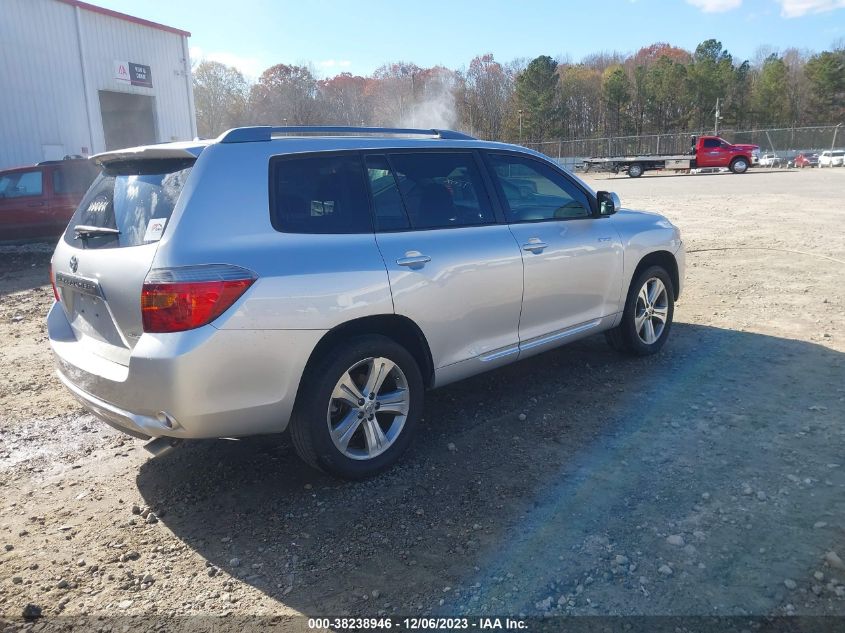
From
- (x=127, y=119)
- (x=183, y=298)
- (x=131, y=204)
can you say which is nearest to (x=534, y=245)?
(x=183, y=298)

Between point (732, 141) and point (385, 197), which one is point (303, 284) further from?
point (732, 141)

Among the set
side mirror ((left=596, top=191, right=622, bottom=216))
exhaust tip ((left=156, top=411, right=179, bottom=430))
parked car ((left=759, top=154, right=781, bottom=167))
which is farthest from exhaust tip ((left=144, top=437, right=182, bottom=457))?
parked car ((left=759, top=154, right=781, bottom=167))

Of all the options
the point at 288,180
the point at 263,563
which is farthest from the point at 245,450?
the point at 288,180

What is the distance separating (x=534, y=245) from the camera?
14.4 feet

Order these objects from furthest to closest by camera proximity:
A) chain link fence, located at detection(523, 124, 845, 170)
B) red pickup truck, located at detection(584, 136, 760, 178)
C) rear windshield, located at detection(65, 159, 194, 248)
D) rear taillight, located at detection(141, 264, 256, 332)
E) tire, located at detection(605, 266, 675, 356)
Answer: chain link fence, located at detection(523, 124, 845, 170) < red pickup truck, located at detection(584, 136, 760, 178) < tire, located at detection(605, 266, 675, 356) < rear windshield, located at detection(65, 159, 194, 248) < rear taillight, located at detection(141, 264, 256, 332)

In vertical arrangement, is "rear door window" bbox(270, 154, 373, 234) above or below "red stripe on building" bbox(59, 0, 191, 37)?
below

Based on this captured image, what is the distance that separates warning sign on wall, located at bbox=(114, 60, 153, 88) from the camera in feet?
78.0

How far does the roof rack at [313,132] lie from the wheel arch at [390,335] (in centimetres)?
110

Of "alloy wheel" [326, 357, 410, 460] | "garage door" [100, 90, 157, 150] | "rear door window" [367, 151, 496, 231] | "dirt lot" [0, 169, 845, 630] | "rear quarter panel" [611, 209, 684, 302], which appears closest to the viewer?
"dirt lot" [0, 169, 845, 630]

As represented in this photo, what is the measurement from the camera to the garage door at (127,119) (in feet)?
85.3

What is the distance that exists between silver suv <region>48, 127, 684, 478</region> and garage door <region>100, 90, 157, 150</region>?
83.0 feet

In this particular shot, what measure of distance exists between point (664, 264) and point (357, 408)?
347 cm

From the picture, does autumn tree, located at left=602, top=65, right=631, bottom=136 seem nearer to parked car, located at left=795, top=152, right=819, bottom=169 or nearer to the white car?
parked car, located at left=795, top=152, right=819, bottom=169

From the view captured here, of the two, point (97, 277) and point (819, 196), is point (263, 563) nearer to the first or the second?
point (97, 277)
